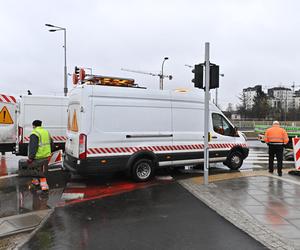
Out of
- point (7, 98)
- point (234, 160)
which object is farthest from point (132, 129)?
point (7, 98)

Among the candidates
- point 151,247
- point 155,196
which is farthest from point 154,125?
point 151,247

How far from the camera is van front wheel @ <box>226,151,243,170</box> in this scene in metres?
11.3

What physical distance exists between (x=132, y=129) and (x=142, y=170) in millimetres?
1202

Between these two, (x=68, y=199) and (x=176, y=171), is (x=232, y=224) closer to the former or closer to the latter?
(x=68, y=199)

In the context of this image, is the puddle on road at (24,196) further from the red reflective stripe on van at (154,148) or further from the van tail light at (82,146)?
the red reflective stripe on van at (154,148)

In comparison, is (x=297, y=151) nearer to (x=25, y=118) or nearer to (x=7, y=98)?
(x=25, y=118)

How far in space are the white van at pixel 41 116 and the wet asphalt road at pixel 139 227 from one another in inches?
246

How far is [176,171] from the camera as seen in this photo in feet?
37.1

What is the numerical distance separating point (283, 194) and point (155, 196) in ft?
9.87

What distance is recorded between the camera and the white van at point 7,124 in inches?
506

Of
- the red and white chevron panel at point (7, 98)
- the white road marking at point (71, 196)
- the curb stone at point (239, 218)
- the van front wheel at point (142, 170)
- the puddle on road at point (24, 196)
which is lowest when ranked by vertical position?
the puddle on road at point (24, 196)

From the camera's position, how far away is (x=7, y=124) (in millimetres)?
12906

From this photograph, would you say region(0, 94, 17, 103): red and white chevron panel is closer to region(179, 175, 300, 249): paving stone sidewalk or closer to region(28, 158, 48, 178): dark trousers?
region(28, 158, 48, 178): dark trousers

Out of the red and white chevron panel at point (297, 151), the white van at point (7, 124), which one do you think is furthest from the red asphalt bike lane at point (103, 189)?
the white van at point (7, 124)
